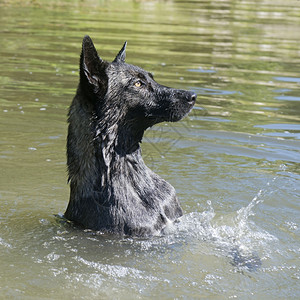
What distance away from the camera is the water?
4936mm

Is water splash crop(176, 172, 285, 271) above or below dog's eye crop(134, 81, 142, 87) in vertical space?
below

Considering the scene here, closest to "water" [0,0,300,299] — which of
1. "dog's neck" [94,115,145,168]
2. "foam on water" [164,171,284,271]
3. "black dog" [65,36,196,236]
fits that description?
"foam on water" [164,171,284,271]

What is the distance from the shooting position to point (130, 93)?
18.1 ft

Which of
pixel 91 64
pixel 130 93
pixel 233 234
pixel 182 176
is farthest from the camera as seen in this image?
pixel 182 176

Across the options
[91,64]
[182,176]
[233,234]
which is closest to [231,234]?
[233,234]

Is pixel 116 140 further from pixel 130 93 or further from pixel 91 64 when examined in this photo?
pixel 91 64

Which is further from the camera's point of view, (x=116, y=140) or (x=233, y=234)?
(x=233, y=234)

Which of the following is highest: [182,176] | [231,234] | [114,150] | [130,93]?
[130,93]

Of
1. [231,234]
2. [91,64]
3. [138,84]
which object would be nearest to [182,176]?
[231,234]

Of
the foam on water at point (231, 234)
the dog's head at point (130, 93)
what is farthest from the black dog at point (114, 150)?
the foam on water at point (231, 234)

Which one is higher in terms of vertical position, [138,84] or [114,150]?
[138,84]

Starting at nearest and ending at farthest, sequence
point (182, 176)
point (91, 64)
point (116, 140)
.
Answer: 1. point (91, 64)
2. point (116, 140)
3. point (182, 176)

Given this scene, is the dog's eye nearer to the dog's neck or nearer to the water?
the dog's neck

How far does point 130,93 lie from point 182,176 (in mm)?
2430
